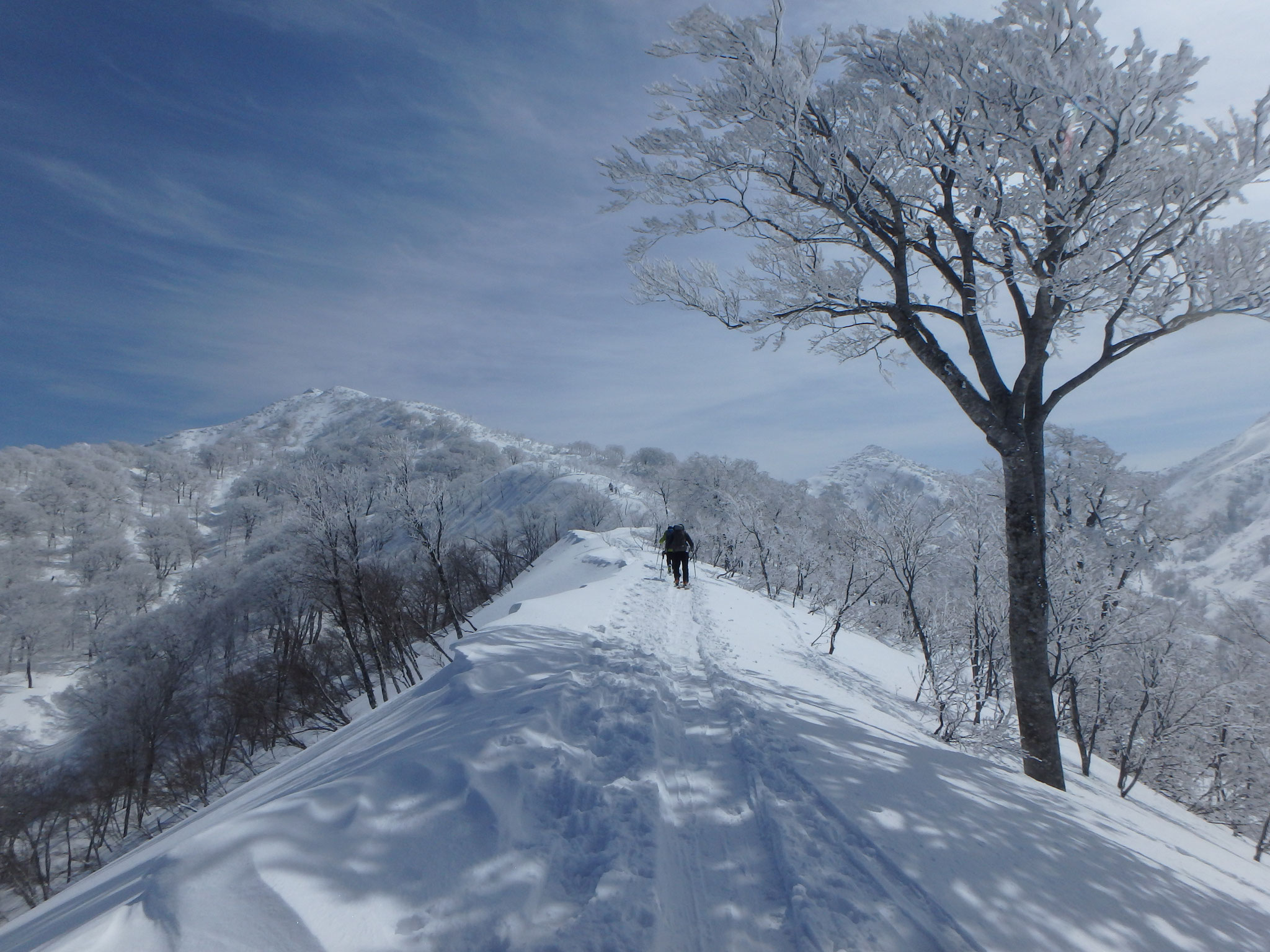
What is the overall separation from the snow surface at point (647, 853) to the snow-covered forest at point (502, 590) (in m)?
3.88

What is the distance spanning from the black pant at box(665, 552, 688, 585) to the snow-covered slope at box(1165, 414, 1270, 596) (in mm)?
95560

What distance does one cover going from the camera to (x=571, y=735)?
3.72m

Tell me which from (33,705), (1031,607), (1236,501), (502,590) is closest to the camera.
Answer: (1031,607)

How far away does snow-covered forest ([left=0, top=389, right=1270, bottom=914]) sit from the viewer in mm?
13570

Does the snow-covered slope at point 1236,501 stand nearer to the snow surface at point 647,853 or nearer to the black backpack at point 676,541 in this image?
the black backpack at point 676,541

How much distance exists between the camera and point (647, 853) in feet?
8.45

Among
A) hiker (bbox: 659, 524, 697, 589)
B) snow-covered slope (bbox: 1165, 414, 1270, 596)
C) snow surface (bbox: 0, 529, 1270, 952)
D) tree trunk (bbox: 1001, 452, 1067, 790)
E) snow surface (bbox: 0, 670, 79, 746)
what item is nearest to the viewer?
snow surface (bbox: 0, 529, 1270, 952)

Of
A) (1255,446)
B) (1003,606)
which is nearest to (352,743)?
(1003,606)

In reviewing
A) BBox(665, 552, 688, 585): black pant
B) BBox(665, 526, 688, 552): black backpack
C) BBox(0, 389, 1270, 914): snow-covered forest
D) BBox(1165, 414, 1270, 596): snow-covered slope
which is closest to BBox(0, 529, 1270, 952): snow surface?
BBox(0, 389, 1270, 914): snow-covered forest

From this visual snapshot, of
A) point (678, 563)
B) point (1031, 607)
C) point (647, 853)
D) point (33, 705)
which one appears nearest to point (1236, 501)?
point (678, 563)

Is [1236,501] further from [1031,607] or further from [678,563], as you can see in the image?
[1031,607]

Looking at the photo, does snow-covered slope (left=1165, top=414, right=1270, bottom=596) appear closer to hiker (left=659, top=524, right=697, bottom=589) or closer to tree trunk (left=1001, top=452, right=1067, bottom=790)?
hiker (left=659, top=524, right=697, bottom=589)

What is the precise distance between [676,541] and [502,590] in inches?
1254

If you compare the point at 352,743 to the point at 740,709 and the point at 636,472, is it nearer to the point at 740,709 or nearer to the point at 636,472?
the point at 740,709
